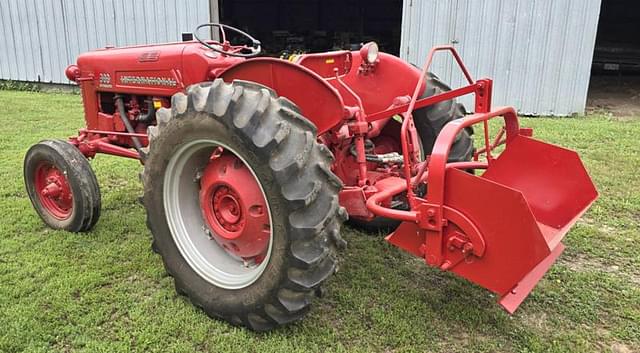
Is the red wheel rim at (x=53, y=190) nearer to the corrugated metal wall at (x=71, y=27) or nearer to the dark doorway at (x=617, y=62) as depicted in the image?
the corrugated metal wall at (x=71, y=27)

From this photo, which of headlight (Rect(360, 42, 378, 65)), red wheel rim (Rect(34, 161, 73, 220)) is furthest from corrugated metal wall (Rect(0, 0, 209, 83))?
headlight (Rect(360, 42, 378, 65))

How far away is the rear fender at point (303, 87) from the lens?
2.49 metres

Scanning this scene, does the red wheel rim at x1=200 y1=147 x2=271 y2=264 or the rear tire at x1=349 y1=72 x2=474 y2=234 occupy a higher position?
the rear tire at x1=349 y1=72 x2=474 y2=234

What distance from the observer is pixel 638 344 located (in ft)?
8.07

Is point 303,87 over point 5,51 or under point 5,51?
over

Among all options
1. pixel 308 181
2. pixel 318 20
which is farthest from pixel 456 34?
pixel 318 20

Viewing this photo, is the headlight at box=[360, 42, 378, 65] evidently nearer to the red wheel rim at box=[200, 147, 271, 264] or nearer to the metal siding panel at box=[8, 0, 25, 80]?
the red wheel rim at box=[200, 147, 271, 264]

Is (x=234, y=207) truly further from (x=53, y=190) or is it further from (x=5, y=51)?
(x=5, y=51)

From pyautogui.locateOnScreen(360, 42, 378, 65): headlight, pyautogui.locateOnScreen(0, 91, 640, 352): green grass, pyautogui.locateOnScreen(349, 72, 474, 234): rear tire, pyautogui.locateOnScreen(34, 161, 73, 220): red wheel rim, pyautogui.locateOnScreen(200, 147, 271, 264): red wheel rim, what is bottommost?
pyautogui.locateOnScreen(0, 91, 640, 352): green grass

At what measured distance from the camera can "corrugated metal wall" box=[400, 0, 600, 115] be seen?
8180mm

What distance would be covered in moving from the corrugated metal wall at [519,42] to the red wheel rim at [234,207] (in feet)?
22.7

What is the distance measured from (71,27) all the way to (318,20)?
10.1 metres

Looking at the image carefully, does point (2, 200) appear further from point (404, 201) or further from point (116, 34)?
point (116, 34)

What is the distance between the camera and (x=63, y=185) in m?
3.58
